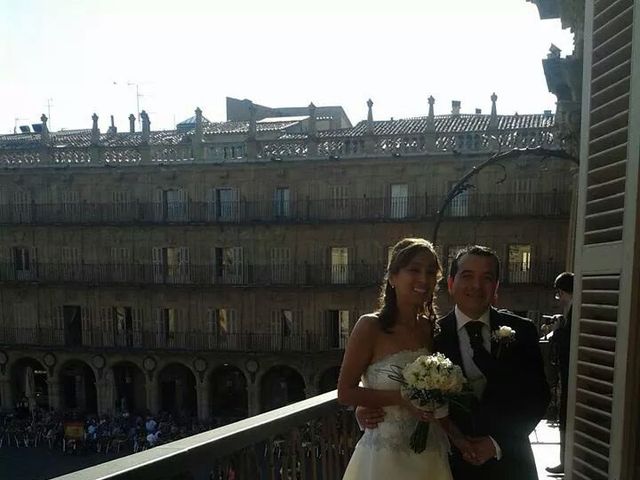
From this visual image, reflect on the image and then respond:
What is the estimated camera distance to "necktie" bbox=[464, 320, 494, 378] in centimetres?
273

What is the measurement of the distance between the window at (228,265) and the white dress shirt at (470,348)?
77.6 ft

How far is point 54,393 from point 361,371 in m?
28.4

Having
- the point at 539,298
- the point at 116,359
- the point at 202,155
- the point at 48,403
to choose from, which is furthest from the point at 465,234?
the point at 48,403

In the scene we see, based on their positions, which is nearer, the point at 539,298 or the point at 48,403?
the point at 539,298

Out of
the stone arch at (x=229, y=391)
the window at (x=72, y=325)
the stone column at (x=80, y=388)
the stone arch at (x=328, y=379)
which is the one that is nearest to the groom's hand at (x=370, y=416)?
the stone arch at (x=328, y=379)

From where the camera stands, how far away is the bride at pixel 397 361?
113 inches

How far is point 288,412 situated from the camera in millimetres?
3410

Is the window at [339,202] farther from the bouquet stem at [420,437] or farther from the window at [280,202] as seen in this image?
the bouquet stem at [420,437]

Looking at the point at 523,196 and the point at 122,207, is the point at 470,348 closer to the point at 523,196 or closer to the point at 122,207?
the point at 523,196

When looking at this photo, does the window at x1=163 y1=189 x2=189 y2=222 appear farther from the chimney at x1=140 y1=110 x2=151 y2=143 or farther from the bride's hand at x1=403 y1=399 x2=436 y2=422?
the bride's hand at x1=403 y1=399 x2=436 y2=422

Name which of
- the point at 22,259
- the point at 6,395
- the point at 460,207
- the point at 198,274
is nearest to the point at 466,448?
the point at 460,207

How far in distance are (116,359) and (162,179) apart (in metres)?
7.94

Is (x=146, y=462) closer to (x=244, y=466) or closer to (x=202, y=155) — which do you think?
(x=244, y=466)

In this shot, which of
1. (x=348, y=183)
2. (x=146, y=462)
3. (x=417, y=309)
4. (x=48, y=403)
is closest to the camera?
(x=146, y=462)
